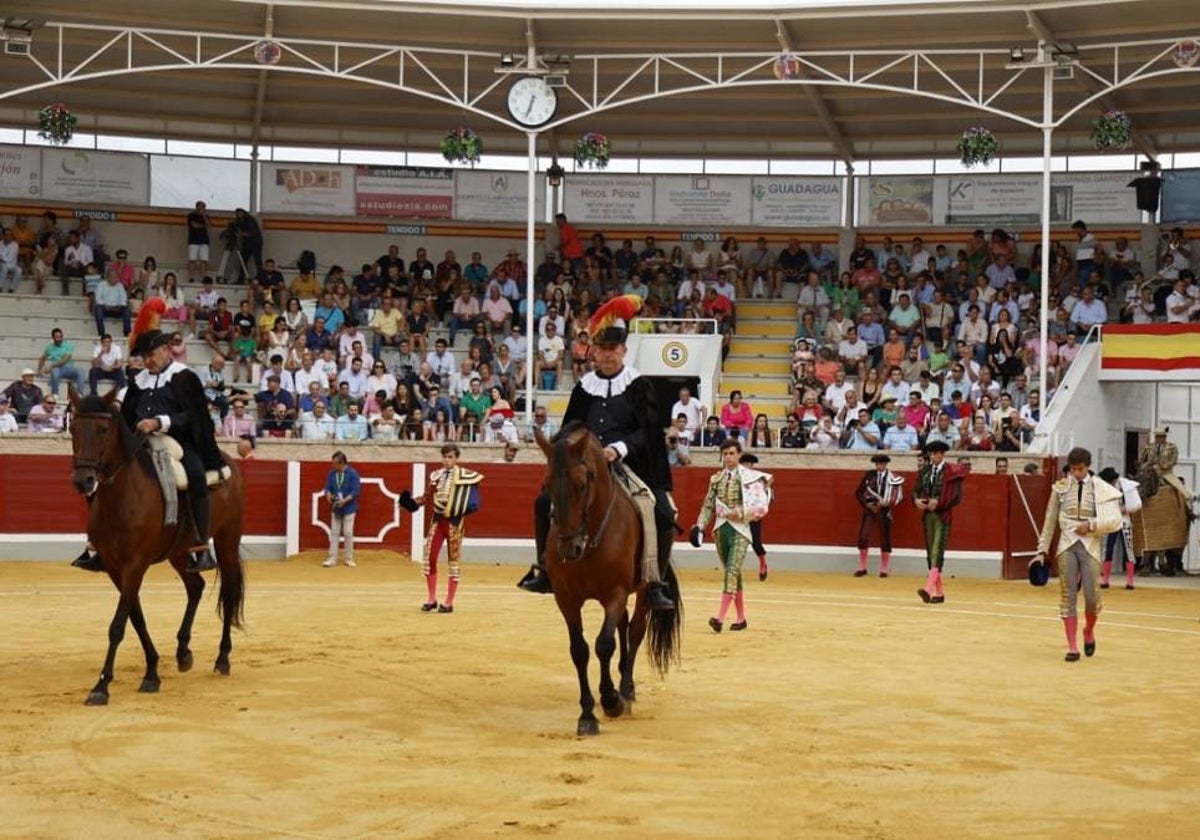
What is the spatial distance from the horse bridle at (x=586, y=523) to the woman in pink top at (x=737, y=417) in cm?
1461

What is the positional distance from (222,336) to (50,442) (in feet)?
17.2

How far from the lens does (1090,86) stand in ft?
92.5

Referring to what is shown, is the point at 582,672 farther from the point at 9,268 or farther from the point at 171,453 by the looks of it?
the point at 9,268

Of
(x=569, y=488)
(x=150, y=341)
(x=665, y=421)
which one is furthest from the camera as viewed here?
(x=665, y=421)

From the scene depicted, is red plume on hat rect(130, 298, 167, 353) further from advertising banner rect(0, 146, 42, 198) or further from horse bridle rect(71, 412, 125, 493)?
advertising banner rect(0, 146, 42, 198)

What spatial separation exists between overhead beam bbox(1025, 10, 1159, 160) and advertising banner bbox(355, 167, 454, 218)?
11.8 metres

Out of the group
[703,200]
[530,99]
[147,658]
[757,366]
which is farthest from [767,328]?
[147,658]

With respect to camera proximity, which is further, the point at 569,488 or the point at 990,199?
the point at 990,199

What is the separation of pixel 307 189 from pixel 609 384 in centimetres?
2302

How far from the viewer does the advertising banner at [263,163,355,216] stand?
32.5 metres

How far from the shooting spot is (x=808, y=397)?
84.3 ft

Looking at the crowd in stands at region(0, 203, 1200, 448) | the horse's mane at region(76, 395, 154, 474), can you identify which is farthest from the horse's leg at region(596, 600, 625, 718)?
the crowd in stands at region(0, 203, 1200, 448)

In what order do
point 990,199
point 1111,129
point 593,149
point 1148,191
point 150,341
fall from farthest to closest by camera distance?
1. point 990,199
2. point 1148,191
3. point 593,149
4. point 1111,129
5. point 150,341

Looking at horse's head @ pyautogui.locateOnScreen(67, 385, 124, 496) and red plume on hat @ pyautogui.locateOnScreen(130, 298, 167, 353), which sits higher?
red plume on hat @ pyautogui.locateOnScreen(130, 298, 167, 353)
